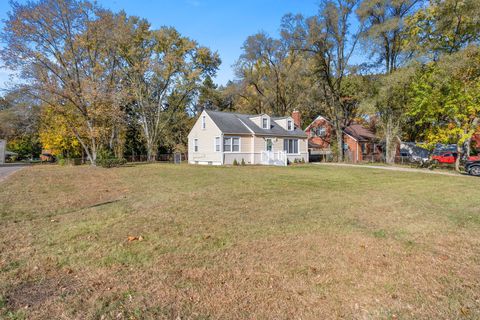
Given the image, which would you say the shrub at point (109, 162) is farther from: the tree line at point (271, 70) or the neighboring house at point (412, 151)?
the neighboring house at point (412, 151)

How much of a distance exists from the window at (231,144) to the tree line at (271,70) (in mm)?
10135

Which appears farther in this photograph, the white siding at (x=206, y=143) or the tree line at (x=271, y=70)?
the white siding at (x=206, y=143)

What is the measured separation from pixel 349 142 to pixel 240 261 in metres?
32.6

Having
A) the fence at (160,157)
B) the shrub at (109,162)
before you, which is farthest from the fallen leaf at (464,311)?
the fence at (160,157)

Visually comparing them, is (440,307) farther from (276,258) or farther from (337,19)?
(337,19)

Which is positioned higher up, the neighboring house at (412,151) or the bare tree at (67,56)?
the bare tree at (67,56)

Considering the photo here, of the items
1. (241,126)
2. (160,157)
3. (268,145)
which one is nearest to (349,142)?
(268,145)

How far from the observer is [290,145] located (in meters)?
28.1

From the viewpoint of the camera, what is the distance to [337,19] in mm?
25016

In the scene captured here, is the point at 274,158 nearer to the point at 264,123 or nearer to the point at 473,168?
the point at 264,123

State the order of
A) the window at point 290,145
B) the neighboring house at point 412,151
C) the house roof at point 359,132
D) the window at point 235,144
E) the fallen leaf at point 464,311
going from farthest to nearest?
the house roof at point 359,132
the neighboring house at point 412,151
the window at point 290,145
the window at point 235,144
the fallen leaf at point 464,311

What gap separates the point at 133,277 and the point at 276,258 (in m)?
1.84

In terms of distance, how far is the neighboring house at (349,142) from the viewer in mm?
32706

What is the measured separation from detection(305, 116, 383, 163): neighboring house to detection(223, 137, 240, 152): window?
11558mm
